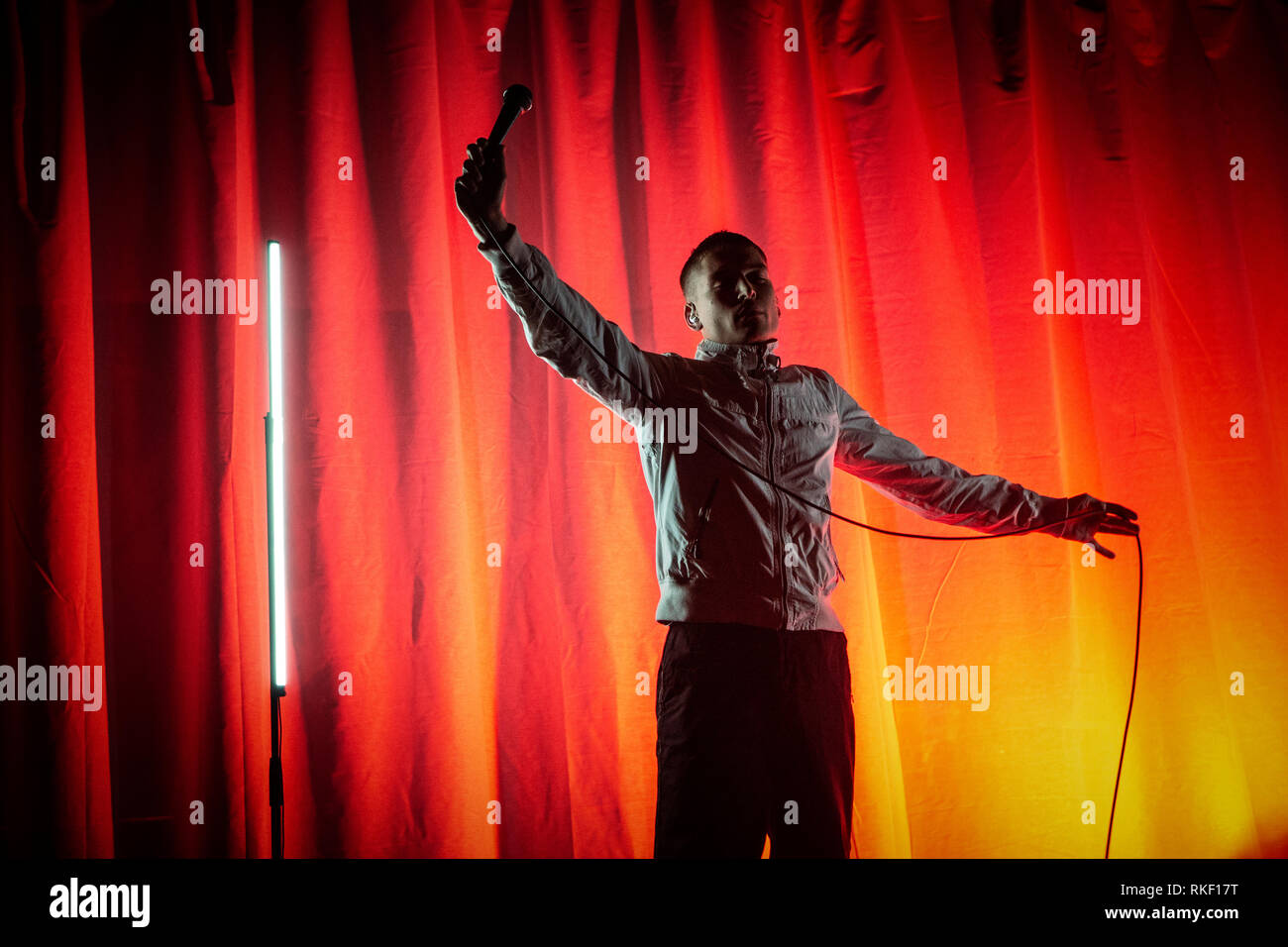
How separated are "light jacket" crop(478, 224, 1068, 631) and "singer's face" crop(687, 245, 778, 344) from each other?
44mm

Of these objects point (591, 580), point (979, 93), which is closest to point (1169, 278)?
point (979, 93)

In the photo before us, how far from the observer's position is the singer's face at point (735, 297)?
179cm

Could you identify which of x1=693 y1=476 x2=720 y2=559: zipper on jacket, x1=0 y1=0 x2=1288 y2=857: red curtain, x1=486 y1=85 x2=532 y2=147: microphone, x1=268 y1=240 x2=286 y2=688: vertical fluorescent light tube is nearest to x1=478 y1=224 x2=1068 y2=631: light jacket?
x1=693 y1=476 x2=720 y2=559: zipper on jacket

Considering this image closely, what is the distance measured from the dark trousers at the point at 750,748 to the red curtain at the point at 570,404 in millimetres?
572

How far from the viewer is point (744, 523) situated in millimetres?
1645

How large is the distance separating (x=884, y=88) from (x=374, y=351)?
4.75ft

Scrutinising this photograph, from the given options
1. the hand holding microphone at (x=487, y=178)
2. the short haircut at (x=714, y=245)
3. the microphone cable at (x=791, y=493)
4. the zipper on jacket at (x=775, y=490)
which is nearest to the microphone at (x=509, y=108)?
the hand holding microphone at (x=487, y=178)

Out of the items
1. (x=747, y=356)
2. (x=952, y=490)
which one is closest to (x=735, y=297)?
(x=747, y=356)

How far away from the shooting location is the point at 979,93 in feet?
7.74

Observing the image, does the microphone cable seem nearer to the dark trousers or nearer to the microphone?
the microphone

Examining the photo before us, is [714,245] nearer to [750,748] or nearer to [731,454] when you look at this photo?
[731,454]

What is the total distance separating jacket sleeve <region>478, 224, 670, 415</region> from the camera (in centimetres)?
154

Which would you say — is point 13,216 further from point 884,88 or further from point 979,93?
point 979,93
